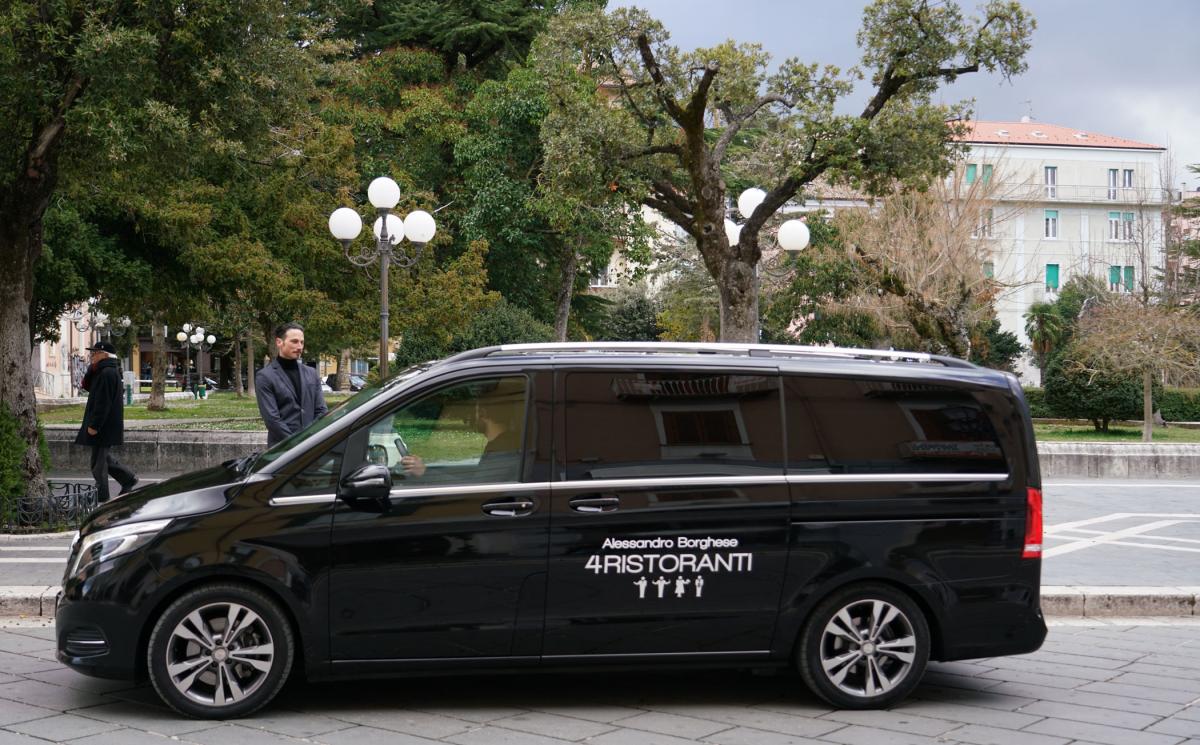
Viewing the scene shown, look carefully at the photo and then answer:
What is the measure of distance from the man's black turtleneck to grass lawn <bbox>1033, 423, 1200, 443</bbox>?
21764mm

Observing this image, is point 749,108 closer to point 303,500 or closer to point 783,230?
point 783,230

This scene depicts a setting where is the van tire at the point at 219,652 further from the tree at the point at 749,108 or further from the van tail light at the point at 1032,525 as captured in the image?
the tree at the point at 749,108

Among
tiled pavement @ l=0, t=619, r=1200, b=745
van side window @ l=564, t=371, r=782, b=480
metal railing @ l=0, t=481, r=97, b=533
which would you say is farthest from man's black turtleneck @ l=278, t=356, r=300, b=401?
metal railing @ l=0, t=481, r=97, b=533

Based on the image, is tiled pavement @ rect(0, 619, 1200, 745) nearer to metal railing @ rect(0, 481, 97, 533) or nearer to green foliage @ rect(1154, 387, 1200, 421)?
metal railing @ rect(0, 481, 97, 533)

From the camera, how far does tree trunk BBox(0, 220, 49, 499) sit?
40.6 feet

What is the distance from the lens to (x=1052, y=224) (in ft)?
252

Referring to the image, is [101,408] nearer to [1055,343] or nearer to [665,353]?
[665,353]

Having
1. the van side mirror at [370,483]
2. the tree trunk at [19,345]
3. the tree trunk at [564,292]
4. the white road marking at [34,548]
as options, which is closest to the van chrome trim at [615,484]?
the van side mirror at [370,483]

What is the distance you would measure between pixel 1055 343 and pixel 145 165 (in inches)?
2406

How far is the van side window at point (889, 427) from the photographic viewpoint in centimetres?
627

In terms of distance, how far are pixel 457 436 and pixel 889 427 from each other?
2.27m

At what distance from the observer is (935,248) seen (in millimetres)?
32156

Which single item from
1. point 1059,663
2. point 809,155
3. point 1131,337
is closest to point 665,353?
point 1059,663

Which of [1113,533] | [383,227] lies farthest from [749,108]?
[1113,533]
